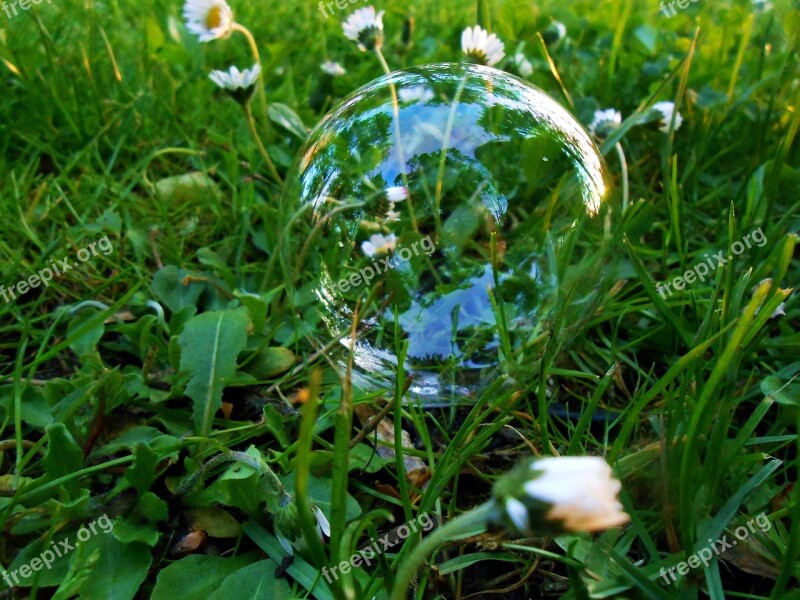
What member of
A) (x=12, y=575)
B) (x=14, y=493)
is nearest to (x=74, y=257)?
(x=14, y=493)

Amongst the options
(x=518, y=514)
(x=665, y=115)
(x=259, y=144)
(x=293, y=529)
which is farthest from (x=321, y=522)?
(x=665, y=115)

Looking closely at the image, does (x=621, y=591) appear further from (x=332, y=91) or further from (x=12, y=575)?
(x=332, y=91)

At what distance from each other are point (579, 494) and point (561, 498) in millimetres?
18

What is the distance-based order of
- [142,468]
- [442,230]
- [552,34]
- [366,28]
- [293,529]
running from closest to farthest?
1. [293,529]
2. [142,468]
3. [442,230]
4. [366,28]
5. [552,34]

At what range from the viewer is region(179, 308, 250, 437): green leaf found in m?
1.54

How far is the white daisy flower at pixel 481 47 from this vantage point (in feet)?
6.98

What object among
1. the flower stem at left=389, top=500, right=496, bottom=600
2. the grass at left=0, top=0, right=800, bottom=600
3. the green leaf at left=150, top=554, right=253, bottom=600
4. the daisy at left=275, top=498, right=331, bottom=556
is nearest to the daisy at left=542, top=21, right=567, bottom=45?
the grass at left=0, top=0, right=800, bottom=600

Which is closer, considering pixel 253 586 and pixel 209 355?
pixel 253 586

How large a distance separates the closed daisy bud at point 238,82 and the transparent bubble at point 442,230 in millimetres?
564

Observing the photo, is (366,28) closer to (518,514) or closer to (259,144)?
(259,144)

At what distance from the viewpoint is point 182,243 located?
2104 millimetres

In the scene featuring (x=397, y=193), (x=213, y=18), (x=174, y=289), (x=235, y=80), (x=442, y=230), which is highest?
(x=213, y=18)

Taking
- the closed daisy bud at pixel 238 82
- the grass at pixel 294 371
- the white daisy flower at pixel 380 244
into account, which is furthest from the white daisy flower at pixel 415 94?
the closed daisy bud at pixel 238 82

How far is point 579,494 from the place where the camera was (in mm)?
731
